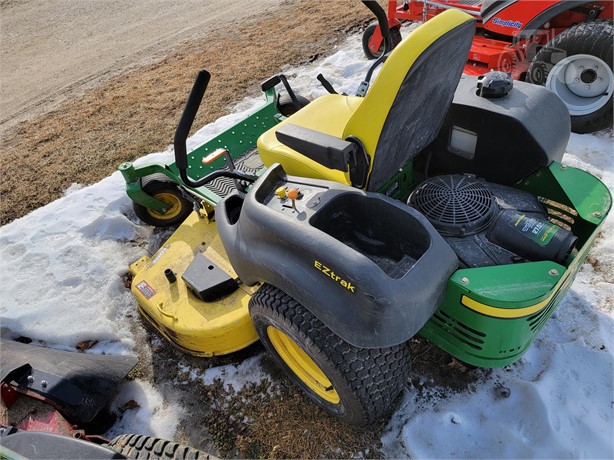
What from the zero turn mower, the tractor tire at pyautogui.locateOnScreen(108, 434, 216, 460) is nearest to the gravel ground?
the zero turn mower

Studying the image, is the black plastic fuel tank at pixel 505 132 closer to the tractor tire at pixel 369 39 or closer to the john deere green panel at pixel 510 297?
the john deere green panel at pixel 510 297

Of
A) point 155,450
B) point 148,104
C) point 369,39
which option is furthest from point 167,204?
point 369,39

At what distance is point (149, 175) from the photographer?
289 centimetres

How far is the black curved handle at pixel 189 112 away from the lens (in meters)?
1.73

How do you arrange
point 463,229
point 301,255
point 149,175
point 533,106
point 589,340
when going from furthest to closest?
point 149,175 < point 589,340 < point 533,106 < point 463,229 < point 301,255

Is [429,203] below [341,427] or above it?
above

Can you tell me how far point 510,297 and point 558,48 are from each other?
98.9 inches

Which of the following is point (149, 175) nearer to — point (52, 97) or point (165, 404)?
point (165, 404)

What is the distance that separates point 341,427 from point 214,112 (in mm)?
3190

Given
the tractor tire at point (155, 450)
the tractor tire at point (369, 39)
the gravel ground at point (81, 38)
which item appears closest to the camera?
the tractor tire at point (155, 450)

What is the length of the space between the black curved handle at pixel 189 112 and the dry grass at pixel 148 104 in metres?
2.09

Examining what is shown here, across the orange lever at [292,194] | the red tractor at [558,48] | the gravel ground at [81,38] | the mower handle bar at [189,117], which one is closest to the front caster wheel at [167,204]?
the mower handle bar at [189,117]

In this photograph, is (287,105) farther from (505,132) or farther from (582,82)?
(582,82)

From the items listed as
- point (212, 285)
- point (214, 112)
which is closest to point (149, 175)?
point (212, 285)
